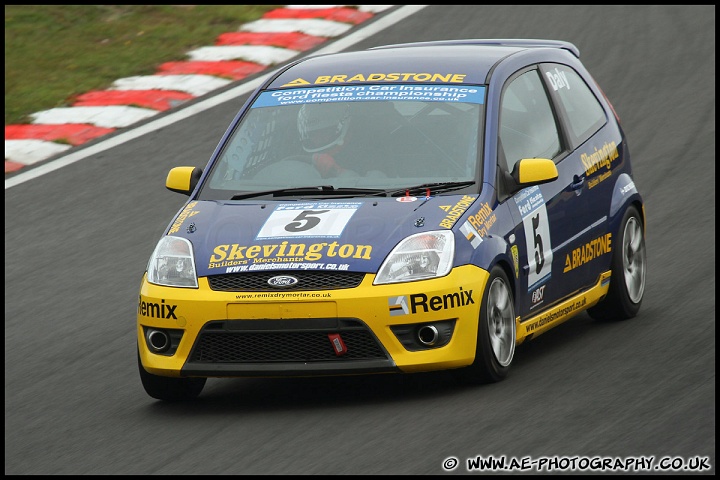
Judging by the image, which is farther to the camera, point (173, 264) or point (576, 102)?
point (576, 102)

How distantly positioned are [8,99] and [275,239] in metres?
8.45

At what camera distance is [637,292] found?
29.1 feet

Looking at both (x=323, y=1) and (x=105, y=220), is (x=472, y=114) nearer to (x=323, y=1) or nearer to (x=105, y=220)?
(x=105, y=220)

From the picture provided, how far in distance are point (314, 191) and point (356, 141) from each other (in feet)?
1.41

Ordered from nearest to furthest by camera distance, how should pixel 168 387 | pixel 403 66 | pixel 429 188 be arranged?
1. pixel 168 387
2. pixel 429 188
3. pixel 403 66

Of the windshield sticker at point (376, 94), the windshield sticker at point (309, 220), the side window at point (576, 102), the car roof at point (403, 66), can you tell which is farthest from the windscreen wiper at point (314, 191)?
the side window at point (576, 102)

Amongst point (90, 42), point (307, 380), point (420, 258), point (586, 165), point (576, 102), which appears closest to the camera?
point (420, 258)

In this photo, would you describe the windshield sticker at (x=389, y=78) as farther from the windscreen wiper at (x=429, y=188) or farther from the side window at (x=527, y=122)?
the windscreen wiper at (x=429, y=188)

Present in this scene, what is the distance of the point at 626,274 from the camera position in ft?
28.7

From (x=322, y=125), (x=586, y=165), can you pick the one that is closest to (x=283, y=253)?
(x=322, y=125)

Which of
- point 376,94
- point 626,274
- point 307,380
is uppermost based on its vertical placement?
point 376,94

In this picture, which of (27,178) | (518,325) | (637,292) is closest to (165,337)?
(518,325)

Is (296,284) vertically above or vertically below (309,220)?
below

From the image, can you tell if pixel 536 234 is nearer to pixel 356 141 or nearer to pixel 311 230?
pixel 356 141
